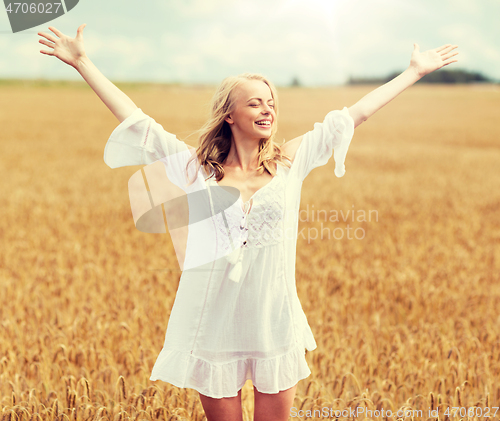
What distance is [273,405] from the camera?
1.92 meters

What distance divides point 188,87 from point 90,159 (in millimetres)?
56578

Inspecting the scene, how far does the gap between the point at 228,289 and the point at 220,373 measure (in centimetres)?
33

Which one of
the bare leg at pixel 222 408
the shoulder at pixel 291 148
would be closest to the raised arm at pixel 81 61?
the shoulder at pixel 291 148

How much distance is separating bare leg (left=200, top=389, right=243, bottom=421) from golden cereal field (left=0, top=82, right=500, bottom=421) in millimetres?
667

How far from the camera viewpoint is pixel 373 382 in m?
3.16

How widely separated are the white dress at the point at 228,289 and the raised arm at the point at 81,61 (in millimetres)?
69

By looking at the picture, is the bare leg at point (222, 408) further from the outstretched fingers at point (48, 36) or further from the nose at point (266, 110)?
the outstretched fingers at point (48, 36)

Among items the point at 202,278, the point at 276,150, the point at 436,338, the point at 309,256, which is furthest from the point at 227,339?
the point at 309,256

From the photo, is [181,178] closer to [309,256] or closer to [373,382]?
[373,382]

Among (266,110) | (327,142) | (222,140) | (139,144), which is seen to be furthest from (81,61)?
(327,142)

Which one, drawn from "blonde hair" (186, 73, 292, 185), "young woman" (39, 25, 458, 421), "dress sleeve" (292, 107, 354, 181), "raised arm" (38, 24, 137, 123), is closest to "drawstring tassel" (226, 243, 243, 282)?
"young woman" (39, 25, 458, 421)

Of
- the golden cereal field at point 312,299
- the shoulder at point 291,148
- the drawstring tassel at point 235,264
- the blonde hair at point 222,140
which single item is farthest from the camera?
the golden cereal field at point 312,299

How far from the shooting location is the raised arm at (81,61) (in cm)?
186

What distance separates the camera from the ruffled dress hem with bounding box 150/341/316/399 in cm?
183
